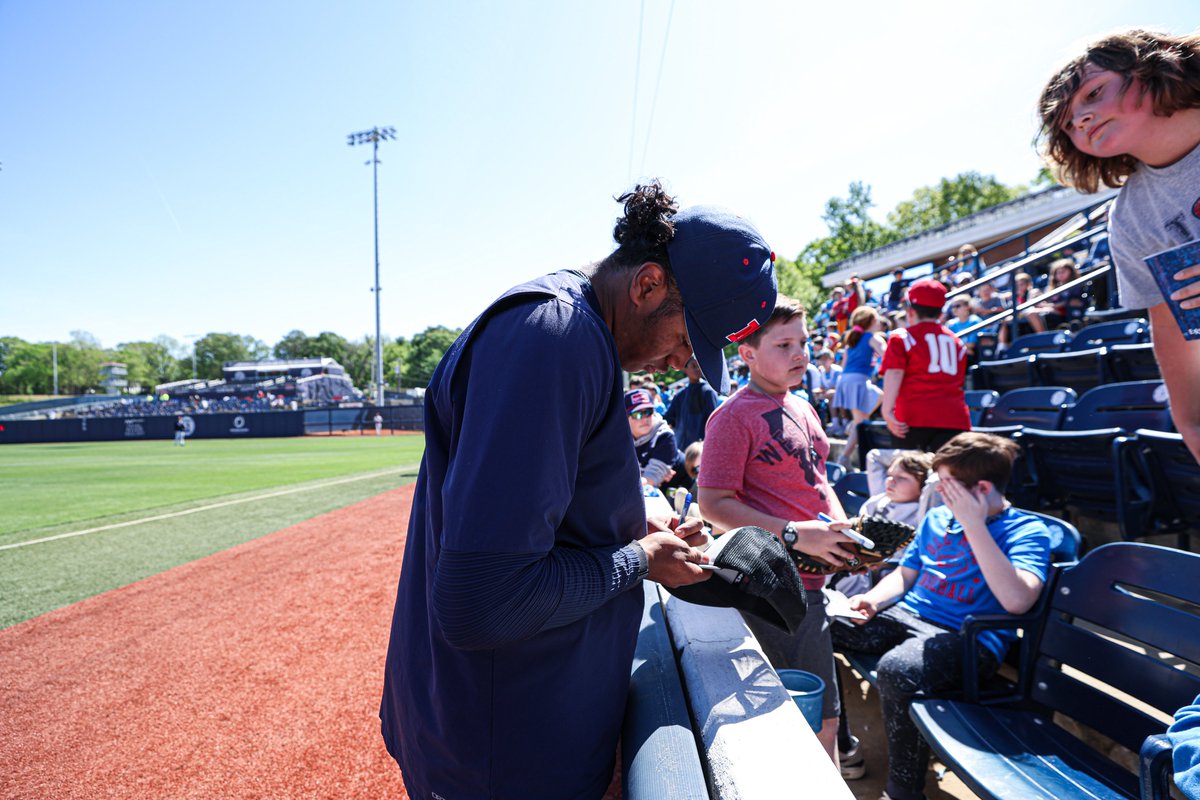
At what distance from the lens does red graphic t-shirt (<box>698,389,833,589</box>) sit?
2432 millimetres

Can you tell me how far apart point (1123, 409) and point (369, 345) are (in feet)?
418

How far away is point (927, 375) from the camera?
4.77 metres

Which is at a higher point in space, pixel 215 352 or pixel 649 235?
pixel 215 352

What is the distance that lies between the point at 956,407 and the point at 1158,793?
3.80 metres

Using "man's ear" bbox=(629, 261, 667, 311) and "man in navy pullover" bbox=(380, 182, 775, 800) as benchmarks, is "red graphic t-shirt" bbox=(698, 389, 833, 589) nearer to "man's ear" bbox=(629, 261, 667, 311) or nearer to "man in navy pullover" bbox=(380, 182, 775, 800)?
"man in navy pullover" bbox=(380, 182, 775, 800)

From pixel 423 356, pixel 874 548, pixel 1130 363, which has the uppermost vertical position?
pixel 423 356

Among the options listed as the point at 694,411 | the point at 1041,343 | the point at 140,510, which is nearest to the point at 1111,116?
the point at 694,411

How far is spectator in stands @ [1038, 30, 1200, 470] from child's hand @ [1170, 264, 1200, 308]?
0.23 ft

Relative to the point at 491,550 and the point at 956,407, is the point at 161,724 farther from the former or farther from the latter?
the point at 956,407

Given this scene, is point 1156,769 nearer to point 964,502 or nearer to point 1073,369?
point 964,502

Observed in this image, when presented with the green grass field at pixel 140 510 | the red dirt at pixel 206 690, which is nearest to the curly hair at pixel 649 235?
the red dirt at pixel 206 690

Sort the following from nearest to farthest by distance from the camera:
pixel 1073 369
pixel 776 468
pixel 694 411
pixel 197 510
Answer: pixel 776 468 → pixel 1073 369 → pixel 694 411 → pixel 197 510

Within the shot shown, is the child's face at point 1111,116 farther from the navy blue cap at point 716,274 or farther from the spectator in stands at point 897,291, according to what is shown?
the spectator in stands at point 897,291

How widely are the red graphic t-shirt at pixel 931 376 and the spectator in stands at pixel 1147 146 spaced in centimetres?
317
